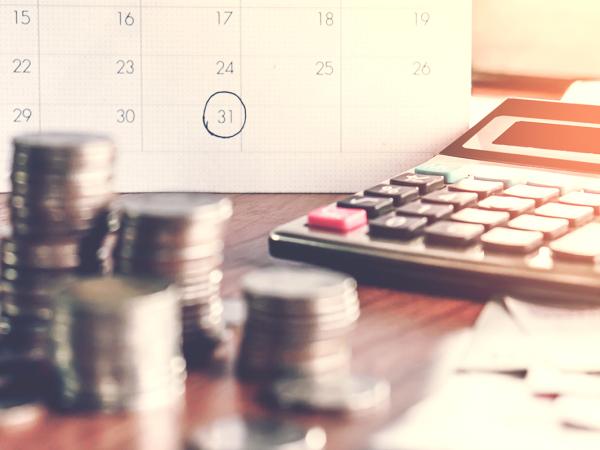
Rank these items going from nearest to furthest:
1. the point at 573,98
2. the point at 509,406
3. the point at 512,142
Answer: the point at 509,406 → the point at 512,142 → the point at 573,98

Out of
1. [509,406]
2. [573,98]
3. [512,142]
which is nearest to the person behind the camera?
[509,406]

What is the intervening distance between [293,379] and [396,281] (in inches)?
8.1

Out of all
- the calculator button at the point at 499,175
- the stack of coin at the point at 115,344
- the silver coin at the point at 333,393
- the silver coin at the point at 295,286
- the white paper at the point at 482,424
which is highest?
the calculator button at the point at 499,175

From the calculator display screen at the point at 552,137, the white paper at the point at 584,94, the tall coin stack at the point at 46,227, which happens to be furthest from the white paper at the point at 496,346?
the white paper at the point at 584,94

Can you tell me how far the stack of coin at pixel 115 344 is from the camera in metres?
0.51

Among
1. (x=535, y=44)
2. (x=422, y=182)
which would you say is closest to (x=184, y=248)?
(x=422, y=182)

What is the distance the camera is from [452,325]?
2.22 ft

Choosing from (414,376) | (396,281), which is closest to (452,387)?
(414,376)

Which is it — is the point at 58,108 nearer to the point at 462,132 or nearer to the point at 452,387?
the point at 462,132

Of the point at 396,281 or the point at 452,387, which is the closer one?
the point at 452,387

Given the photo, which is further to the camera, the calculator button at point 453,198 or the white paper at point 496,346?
the calculator button at point 453,198

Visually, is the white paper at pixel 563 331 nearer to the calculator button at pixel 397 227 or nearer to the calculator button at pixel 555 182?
the calculator button at pixel 397 227

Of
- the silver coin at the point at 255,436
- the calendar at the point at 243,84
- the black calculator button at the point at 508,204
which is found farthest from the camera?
the calendar at the point at 243,84

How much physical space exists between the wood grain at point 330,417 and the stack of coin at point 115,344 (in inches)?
0.5
